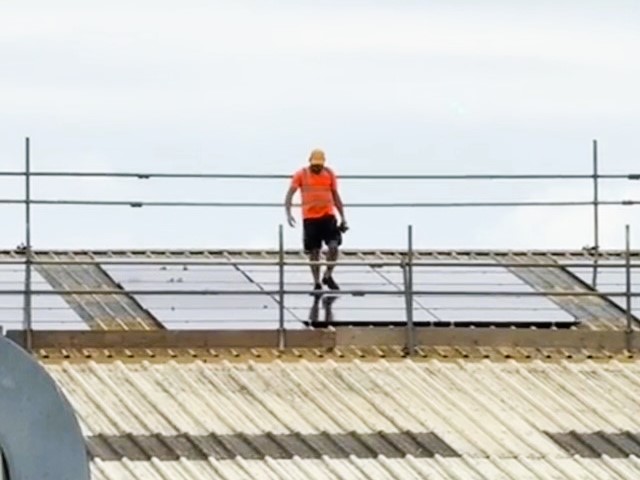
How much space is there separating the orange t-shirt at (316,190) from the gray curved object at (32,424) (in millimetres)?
13709

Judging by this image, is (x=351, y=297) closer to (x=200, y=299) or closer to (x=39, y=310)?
(x=200, y=299)

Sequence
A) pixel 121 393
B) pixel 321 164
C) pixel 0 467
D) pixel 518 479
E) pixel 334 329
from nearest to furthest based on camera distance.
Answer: pixel 0 467, pixel 518 479, pixel 121 393, pixel 334 329, pixel 321 164

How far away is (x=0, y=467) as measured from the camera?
56.6 ft

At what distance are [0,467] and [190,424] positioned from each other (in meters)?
8.23

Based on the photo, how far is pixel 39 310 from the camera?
30.1 meters

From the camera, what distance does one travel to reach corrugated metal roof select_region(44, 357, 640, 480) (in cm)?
2456

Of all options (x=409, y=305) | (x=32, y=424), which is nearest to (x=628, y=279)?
(x=409, y=305)

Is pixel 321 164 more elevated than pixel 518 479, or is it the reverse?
pixel 321 164

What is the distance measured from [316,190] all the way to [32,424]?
1409 cm

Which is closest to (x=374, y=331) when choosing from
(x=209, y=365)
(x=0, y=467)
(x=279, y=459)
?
(x=209, y=365)

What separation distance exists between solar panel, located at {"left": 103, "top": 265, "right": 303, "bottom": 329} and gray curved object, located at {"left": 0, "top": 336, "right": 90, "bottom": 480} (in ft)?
37.6

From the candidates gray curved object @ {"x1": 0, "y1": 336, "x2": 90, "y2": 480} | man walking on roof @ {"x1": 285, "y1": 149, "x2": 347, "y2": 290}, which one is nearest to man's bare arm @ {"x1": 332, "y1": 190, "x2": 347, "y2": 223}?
man walking on roof @ {"x1": 285, "y1": 149, "x2": 347, "y2": 290}

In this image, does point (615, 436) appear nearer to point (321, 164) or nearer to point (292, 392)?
point (292, 392)

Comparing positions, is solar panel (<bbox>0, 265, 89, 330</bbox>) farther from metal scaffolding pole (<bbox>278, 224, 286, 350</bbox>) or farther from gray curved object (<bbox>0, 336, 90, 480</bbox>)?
gray curved object (<bbox>0, 336, 90, 480</bbox>)
